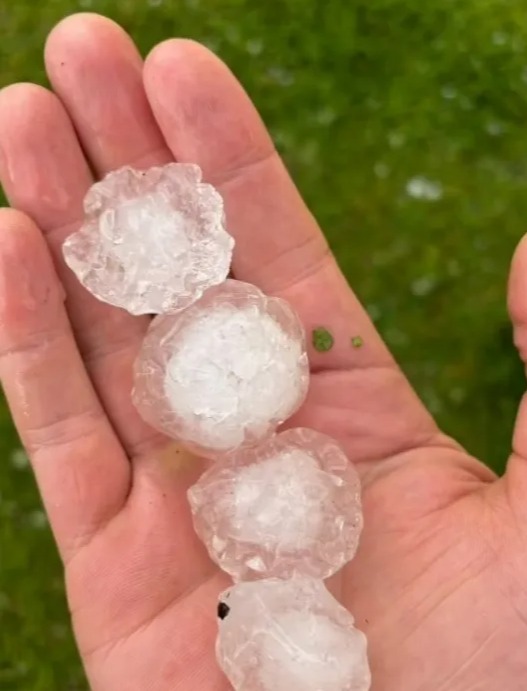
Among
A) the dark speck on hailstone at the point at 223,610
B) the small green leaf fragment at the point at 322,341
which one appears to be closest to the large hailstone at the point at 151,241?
the small green leaf fragment at the point at 322,341

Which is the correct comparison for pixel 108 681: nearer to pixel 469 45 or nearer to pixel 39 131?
pixel 39 131

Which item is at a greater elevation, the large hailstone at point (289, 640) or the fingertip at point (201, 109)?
the fingertip at point (201, 109)

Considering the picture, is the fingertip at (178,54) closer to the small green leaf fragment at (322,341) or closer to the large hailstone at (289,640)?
the small green leaf fragment at (322,341)

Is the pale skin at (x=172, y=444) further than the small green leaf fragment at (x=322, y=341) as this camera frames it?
No

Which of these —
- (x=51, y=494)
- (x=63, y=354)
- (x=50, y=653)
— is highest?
(x=63, y=354)

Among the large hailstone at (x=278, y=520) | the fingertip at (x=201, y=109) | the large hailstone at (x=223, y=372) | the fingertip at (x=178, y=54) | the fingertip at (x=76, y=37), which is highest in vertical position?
the fingertip at (x=76, y=37)

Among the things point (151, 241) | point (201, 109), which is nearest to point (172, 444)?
point (151, 241)

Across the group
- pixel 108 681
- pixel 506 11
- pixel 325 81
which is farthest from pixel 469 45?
pixel 108 681
